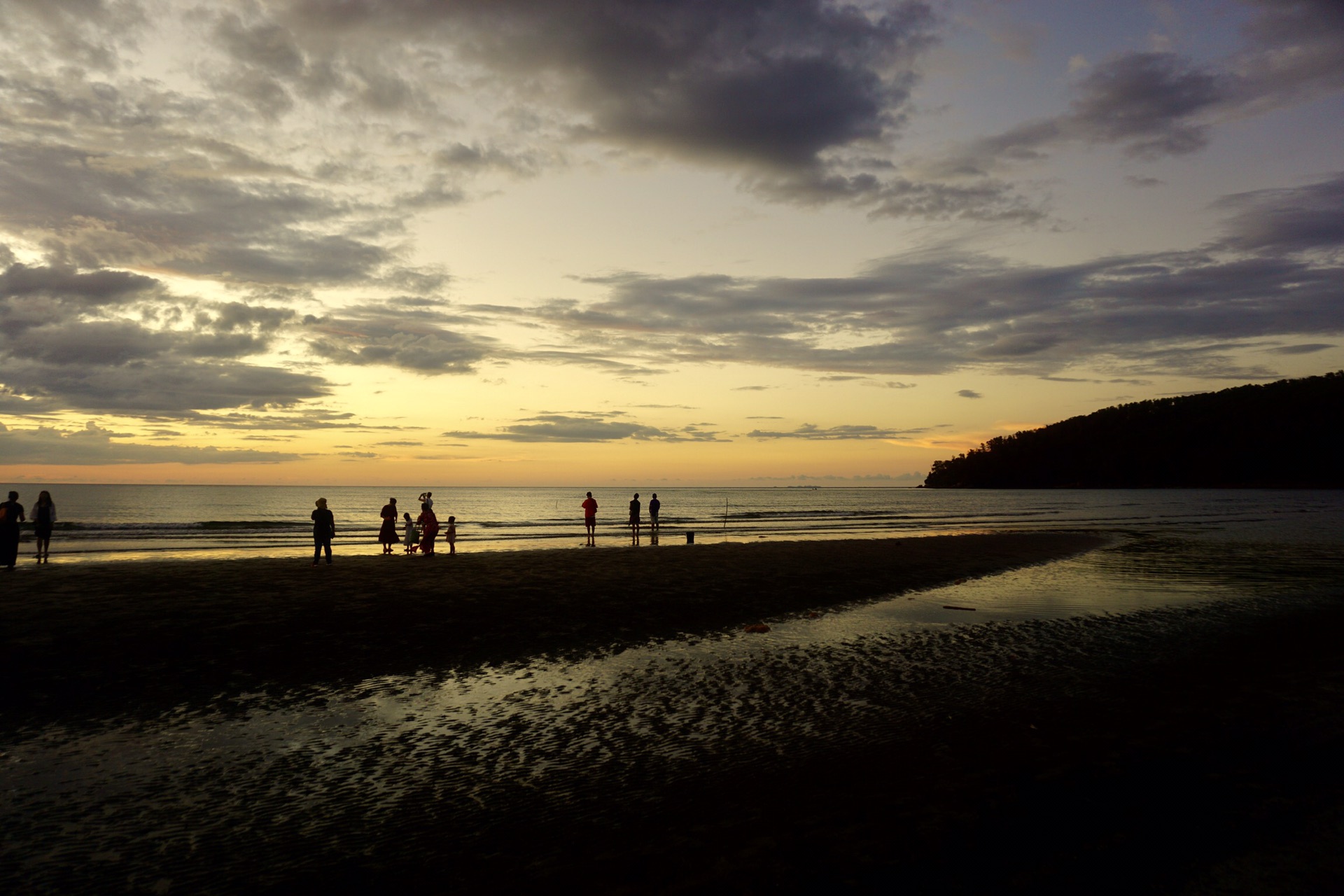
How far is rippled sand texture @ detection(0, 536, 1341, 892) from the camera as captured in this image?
5422 millimetres

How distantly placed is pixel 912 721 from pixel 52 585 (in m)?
21.4

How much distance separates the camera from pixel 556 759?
7.55 m

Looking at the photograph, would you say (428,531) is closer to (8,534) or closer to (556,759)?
(8,534)

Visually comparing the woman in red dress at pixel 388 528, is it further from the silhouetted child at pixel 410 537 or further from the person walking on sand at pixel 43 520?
the person walking on sand at pixel 43 520

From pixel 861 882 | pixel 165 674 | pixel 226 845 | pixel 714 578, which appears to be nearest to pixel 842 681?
pixel 861 882

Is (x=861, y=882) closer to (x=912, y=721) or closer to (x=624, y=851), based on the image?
(x=624, y=851)

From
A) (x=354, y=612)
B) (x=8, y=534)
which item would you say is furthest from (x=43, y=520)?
(x=354, y=612)

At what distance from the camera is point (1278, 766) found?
7.17 m

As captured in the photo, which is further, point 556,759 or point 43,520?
point 43,520

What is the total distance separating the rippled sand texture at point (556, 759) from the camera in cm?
542

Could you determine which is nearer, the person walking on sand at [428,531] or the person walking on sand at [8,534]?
the person walking on sand at [8,534]

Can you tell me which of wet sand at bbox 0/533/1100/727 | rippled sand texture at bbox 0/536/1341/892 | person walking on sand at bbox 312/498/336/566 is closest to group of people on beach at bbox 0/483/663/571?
person walking on sand at bbox 312/498/336/566

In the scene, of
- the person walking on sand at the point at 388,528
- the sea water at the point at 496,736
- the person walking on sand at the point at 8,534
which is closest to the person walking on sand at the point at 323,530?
the person walking on sand at the point at 388,528

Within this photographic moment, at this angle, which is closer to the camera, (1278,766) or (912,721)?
(1278,766)
